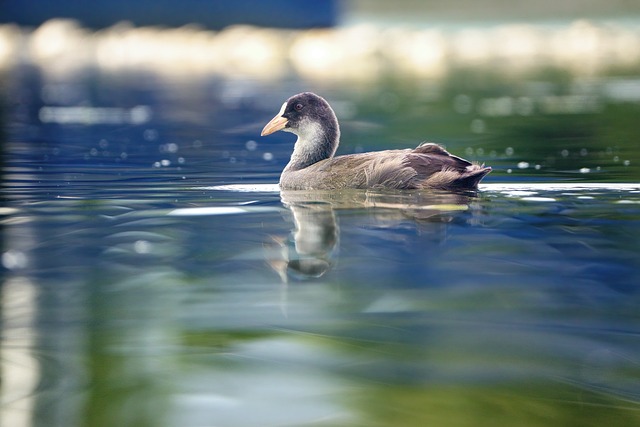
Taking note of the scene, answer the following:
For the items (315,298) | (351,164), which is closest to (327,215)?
(351,164)

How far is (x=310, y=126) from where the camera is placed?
9.18 m

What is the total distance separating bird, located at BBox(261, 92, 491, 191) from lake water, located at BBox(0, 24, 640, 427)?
0.15 meters

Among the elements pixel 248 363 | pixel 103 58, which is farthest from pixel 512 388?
pixel 103 58

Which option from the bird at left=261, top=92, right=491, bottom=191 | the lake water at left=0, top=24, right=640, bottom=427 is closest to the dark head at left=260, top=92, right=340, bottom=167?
the bird at left=261, top=92, right=491, bottom=191

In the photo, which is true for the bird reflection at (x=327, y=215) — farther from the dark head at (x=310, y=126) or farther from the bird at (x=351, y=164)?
the dark head at (x=310, y=126)

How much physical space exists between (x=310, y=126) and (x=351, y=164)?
34.8 inches

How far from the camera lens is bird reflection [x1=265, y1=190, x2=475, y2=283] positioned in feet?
19.3

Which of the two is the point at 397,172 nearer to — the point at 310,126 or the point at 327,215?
the point at 327,215

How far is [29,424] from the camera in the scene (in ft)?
12.0

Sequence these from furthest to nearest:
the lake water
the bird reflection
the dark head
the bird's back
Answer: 1. the dark head
2. the bird's back
3. the bird reflection
4. the lake water

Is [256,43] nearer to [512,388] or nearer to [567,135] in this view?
[567,135]

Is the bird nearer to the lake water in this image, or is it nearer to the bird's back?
the bird's back

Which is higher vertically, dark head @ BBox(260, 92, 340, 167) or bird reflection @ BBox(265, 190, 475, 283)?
dark head @ BBox(260, 92, 340, 167)

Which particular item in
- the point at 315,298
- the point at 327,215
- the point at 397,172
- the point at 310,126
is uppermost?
the point at 310,126
